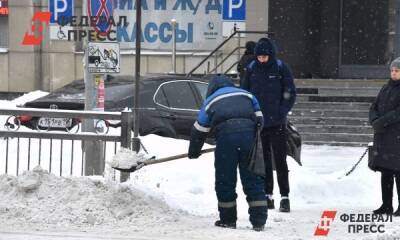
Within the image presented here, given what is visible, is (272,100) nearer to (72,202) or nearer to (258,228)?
(258,228)

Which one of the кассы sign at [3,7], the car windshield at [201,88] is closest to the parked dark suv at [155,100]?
the car windshield at [201,88]

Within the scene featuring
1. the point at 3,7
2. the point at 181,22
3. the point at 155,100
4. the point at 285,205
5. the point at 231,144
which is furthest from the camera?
the point at 3,7

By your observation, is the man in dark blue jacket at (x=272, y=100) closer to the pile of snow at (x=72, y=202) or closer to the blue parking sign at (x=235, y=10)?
the pile of snow at (x=72, y=202)

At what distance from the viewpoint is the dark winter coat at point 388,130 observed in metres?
8.35

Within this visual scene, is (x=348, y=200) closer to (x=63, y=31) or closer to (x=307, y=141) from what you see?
(x=307, y=141)

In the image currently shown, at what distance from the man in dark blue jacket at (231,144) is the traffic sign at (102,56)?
2464 mm

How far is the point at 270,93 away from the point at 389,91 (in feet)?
4.09

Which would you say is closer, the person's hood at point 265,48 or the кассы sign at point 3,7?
the person's hood at point 265,48

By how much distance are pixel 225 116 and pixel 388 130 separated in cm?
209

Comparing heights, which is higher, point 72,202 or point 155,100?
point 155,100

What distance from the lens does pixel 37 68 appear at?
20016 millimetres

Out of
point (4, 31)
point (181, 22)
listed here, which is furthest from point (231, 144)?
point (4, 31)

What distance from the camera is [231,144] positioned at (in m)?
7.28

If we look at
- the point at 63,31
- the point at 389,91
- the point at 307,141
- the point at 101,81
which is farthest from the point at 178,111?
the point at 63,31
